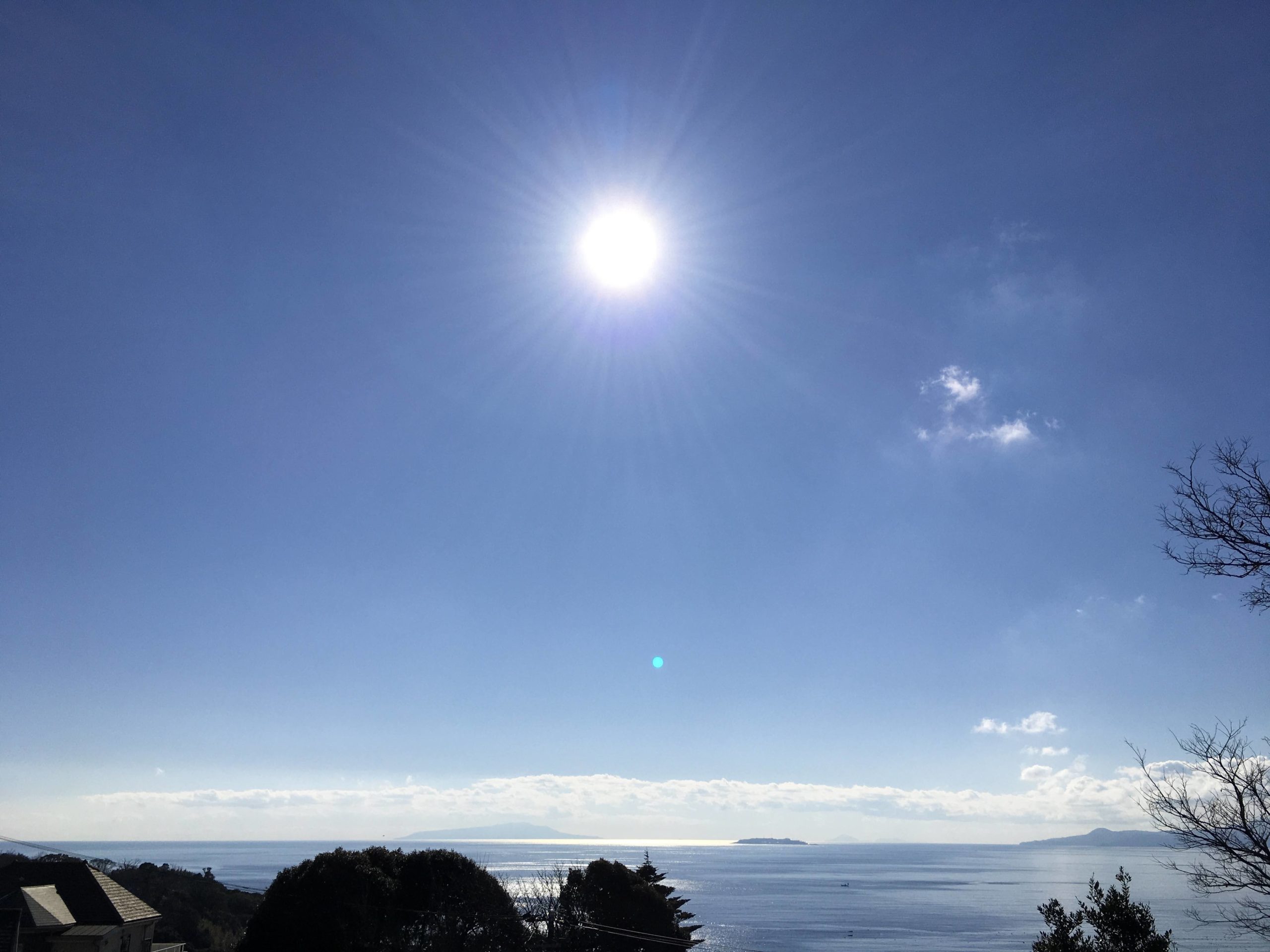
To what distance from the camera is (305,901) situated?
31.0 m

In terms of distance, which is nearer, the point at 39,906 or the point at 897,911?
the point at 39,906

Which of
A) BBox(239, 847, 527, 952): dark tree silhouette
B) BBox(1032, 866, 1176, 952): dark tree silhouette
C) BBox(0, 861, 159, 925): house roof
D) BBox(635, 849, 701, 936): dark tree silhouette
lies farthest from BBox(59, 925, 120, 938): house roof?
BBox(1032, 866, 1176, 952): dark tree silhouette

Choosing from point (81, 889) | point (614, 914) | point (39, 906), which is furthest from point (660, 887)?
point (39, 906)

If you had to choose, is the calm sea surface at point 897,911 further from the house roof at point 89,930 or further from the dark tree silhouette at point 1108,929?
the dark tree silhouette at point 1108,929

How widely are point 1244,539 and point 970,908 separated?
13538 centimetres

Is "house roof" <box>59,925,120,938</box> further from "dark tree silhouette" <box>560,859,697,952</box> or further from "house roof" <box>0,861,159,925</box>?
"dark tree silhouette" <box>560,859,697,952</box>

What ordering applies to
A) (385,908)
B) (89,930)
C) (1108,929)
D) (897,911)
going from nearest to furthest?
(1108,929) < (89,930) < (385,908) < (897,911)

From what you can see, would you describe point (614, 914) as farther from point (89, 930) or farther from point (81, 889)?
point (81, 889)

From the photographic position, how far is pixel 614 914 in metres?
35.0

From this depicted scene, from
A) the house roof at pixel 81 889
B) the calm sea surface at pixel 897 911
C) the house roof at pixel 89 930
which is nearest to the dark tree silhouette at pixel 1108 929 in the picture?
the calm sea surface at pixel 897 911

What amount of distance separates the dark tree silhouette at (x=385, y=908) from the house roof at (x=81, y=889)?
6.85 m

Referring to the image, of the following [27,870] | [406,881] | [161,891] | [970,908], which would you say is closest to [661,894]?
[406,881]

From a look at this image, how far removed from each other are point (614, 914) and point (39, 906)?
23701 millimetres

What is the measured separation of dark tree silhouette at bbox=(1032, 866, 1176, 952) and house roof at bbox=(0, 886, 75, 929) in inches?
1387
